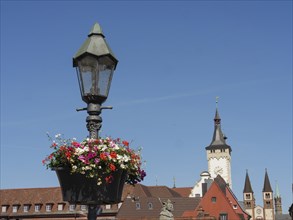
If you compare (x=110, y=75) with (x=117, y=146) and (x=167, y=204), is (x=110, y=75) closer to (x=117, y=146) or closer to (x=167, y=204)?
(x=117, y=146)

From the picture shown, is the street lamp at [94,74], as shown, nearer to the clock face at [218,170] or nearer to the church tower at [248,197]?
the clock face at [218,170]

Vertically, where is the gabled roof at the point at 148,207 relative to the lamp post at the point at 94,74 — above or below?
above

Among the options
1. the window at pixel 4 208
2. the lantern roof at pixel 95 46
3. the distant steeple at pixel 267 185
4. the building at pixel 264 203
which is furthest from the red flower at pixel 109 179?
the distant steeple at pixel 267 185

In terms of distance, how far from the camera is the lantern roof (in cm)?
630

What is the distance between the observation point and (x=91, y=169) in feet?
19.0

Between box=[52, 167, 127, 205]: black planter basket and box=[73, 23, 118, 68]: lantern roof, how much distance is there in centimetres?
151

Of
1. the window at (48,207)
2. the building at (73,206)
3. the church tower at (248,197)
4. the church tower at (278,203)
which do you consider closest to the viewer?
the building at (73,206)

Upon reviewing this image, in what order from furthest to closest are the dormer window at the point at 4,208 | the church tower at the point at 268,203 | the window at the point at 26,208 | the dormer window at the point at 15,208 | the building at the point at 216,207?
the church tower at the point at 268,203 → the dormer window at the point at 4,208 → the dormer window at the point at 15,208 → the window at the point at 26,208 → the building at the point at 216,207

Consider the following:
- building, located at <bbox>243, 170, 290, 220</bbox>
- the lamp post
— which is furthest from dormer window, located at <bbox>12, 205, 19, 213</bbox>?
building, located at <bbox>243, 170, 290, 220</bbox>

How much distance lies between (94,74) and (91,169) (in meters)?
1.29

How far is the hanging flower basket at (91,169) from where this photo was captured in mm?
5828

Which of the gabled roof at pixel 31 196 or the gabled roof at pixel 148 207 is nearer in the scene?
the gabled roof at pixel 148 207

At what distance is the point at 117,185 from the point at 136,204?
56.9 meters

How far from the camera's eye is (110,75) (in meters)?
6.42
